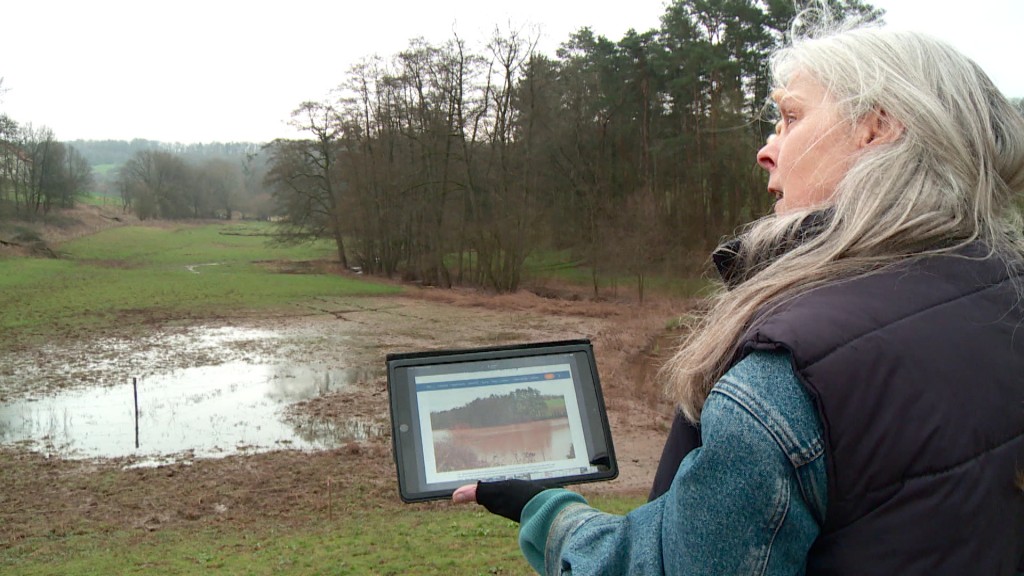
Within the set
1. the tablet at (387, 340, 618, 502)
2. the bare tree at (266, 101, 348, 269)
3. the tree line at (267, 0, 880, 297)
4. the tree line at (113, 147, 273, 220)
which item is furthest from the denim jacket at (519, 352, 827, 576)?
the tree line at (113, 147, 273, 220)

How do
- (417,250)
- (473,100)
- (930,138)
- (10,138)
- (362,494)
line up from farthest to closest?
(10,138) → (417,250) → (473,100) → (362,494) → (930,138)

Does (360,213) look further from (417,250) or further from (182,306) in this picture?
(182,306)

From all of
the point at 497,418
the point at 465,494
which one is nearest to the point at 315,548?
the point at 497,418

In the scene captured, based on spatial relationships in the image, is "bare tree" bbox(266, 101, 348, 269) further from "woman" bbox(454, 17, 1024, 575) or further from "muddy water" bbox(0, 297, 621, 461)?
"woman" bbox(454, 17, 1024, 575)

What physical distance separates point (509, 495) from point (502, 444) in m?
0.38

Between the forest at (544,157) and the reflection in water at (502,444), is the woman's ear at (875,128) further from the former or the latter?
the forest at (544,157)

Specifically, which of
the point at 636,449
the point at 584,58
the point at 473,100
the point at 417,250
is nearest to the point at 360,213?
the point at 417,250

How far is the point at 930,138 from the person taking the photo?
4.46ft

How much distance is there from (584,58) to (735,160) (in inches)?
460

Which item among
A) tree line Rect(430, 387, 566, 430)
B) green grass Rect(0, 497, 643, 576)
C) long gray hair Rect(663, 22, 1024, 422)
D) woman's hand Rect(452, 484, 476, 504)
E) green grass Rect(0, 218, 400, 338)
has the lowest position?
green grass Rect(0, 497, 643, 576)

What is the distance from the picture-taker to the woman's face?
1.46 m

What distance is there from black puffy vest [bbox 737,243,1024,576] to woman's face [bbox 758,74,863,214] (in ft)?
1.07

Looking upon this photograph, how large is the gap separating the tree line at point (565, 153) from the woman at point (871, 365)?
3220 cm

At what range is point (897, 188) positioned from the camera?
1346 millimetres
